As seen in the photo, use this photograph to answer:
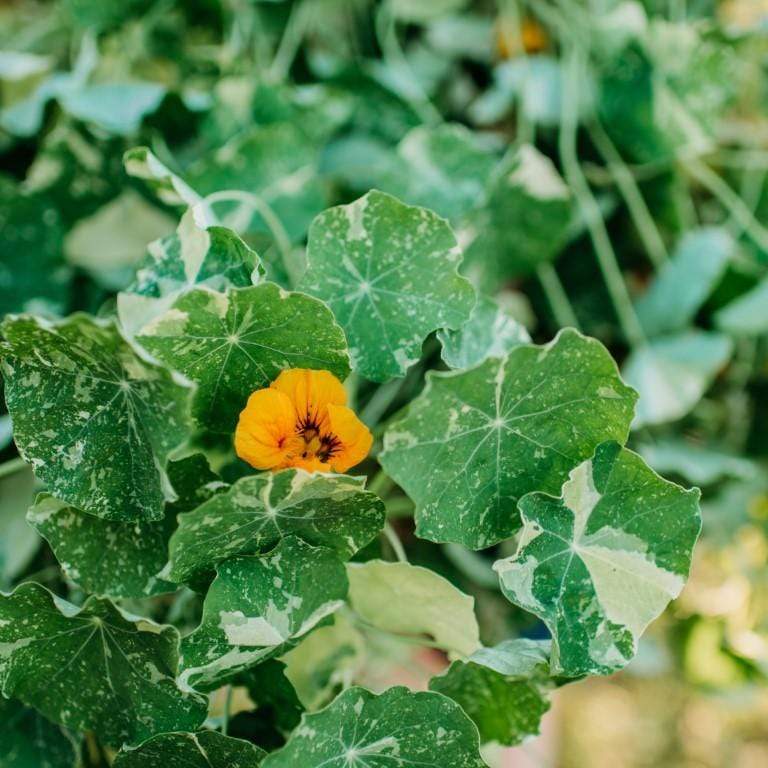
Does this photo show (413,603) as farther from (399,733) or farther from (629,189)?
(629,189)

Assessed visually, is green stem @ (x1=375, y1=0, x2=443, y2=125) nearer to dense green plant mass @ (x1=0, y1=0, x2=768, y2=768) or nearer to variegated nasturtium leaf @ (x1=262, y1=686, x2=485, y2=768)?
dense green plant mass @ (x1=0, y1=0, x2=768, y2=768)

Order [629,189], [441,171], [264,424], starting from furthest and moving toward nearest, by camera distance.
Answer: [629,189] < [441,171] < [264,424]

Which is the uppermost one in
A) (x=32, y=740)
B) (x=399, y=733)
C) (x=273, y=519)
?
(x=273, y=519)

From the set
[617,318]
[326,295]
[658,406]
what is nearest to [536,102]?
[617,318]

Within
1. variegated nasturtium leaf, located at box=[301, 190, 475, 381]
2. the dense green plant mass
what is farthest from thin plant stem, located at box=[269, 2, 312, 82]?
variegated nasturtium leaf, located at box=[301, 190, 475, 381]

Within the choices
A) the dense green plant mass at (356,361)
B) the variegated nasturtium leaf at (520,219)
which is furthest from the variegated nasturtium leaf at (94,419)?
the variegated nasturtium leaf at (520,219)

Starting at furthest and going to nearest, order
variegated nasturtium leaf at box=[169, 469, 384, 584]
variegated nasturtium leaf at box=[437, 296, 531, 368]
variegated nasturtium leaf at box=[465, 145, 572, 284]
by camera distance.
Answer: variegated nasturtium leaf at box=[465, 145, 572, 284], variegated nasturtium leaf at box=[437, 296, 531, 368], variegated nasturtium leaf at box=[169, 469, 384, 584]

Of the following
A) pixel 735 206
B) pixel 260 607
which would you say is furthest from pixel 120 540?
pixel 735 206
